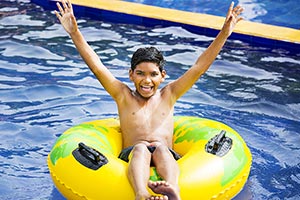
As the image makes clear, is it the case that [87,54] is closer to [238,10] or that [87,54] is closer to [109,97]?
[238,10]

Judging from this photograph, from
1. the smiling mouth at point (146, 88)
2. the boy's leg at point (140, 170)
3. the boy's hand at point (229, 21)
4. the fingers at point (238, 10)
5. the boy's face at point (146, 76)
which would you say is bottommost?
the boy's leg at point (140, 170)

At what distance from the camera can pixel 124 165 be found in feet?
11.8

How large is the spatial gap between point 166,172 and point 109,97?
2.35 m

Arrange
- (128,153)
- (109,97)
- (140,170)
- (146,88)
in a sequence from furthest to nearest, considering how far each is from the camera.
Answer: (109,97) < (146,88) < (128,153) < (140,170)

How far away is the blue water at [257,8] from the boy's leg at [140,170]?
5377mm

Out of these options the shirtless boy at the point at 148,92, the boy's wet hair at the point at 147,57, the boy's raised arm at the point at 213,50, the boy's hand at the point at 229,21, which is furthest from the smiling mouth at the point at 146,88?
the boy's hand at the point at 229,21

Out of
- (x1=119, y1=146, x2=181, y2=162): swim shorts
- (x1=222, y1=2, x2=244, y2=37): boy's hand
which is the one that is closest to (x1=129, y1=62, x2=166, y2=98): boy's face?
(x1=119, y1=146, x2=181, y2=162): swim shorts

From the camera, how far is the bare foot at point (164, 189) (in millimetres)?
3238

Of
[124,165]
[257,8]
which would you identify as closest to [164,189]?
[124,165]

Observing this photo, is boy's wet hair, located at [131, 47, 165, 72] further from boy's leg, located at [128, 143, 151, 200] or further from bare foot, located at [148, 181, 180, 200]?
bare foot, located at [148, 181, 180, 200]

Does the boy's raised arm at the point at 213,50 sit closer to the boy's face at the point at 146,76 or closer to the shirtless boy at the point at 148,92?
the shirtless boy at the point at 148,92

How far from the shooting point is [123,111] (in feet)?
13.3

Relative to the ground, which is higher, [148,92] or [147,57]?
[147,57]

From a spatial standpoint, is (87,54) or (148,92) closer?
(148,92)
